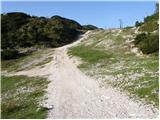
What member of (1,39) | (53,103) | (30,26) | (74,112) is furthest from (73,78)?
(30,26)

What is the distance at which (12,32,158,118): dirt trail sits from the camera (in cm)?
2719

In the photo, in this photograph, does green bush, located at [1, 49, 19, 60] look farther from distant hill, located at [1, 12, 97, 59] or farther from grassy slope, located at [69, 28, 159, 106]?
grassy slope, located at [69, 28, 159, 106]

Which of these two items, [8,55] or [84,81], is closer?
[84,81]

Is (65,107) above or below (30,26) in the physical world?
below

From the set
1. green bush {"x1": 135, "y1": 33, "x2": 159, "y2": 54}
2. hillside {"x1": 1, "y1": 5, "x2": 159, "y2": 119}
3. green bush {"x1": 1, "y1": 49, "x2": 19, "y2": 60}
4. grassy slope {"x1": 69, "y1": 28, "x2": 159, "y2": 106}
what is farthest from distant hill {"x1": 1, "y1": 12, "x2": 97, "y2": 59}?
green bush {"x1": 135, "y1": 33, "x2": 159, "y2": 54}

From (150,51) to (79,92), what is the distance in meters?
29.7

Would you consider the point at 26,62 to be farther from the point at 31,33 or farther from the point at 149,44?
the point at 31,33

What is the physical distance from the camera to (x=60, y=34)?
115 metres

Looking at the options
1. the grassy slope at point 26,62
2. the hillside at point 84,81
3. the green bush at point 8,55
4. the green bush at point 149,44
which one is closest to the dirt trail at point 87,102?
the hillside at point 84,81

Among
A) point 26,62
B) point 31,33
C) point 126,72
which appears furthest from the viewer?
→ point 31,33

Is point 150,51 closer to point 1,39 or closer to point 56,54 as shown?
point 56,54

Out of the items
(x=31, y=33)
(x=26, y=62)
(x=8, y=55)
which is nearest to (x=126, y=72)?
(x=26, y=62)

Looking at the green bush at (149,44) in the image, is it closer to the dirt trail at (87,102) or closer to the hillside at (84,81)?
the hillside at (84,81)

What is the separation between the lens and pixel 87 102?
32156 millimetres
